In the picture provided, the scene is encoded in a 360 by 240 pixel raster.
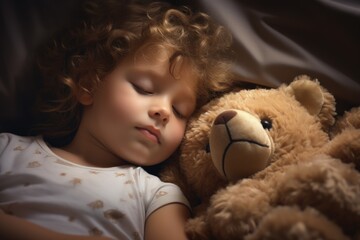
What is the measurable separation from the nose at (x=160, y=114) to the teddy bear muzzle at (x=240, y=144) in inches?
7.7

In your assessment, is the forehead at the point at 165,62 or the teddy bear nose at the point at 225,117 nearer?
the teddy bear nose at the point at 225,117

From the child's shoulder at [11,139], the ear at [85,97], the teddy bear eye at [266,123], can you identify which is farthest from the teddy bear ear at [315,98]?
the child's shoulder at [11,139]

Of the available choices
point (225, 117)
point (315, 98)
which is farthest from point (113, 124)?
point (315, 98)

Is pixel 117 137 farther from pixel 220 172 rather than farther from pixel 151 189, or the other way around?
pixel 220 172

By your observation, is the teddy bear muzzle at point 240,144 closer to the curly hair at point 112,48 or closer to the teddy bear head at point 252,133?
the teddy bear head at point 252,133

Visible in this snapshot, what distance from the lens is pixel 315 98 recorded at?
81 centimetres

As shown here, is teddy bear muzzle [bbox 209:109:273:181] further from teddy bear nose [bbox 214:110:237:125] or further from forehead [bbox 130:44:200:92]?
forehead [bbox 130:44:200:92]

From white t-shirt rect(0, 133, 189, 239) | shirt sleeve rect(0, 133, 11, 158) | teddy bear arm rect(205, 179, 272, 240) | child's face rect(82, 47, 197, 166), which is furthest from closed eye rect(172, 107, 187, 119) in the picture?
shirt sleeve rect(0, 133, 11, 158)

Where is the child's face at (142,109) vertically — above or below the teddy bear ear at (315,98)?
below

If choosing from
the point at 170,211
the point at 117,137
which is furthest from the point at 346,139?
the point at 117,137

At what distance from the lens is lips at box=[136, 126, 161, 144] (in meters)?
0.90

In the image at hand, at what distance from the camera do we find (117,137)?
2.98 ft

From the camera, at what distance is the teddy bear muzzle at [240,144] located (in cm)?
69

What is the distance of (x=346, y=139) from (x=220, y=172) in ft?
0.73
